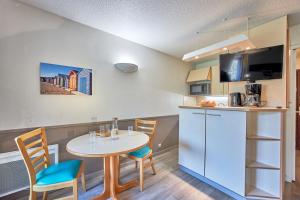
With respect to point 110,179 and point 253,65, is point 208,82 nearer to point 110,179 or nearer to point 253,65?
point 253,65

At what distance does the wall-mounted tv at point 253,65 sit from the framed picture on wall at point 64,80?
7.56ft

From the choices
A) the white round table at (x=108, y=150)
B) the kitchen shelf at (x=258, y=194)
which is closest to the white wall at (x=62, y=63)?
the white round table at (x=108, y=150)

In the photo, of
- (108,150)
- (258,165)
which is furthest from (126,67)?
(258,165)

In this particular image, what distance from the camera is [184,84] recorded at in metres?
3.95

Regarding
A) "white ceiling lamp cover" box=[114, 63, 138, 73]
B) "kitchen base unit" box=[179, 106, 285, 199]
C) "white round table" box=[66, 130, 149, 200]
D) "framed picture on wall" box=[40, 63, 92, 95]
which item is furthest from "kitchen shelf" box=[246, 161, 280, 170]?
"framed picture on wall" box=[40, 63, 92, 95]

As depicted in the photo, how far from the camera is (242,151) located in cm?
171

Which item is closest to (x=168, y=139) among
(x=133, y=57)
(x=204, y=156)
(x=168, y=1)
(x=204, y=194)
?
(x=204, y=156)

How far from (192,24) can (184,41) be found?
0.62 meters

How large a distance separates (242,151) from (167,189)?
1.11 meters

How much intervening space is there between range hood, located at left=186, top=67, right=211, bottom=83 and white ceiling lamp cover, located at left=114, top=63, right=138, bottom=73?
1741mm

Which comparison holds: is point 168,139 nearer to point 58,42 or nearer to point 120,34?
point 120,34

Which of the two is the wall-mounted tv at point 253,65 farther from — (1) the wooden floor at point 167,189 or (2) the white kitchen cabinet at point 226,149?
(1) the wooden floor at point 167,189

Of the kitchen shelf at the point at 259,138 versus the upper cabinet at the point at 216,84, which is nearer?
the kitchen shelf at the point at 259,138

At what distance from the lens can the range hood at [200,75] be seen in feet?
11.5
